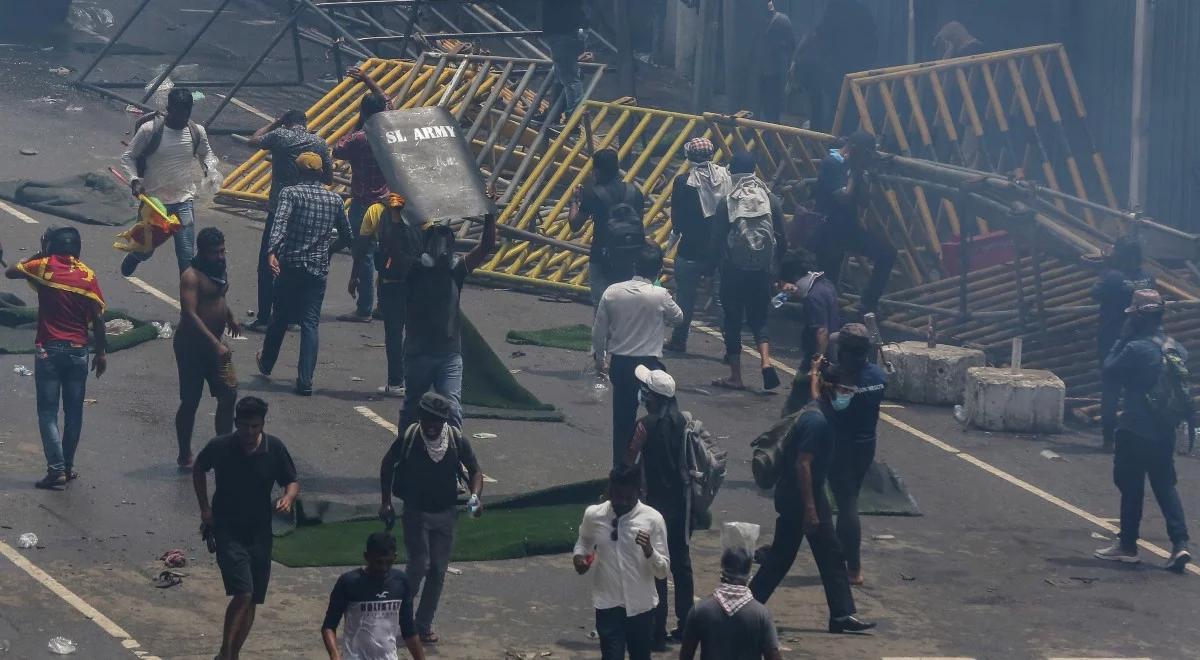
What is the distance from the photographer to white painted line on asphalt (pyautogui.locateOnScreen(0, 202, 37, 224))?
18531 millimetres

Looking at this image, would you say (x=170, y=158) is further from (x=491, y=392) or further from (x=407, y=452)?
(x=407, y=452)

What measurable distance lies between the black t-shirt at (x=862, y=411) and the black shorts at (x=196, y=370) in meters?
4.03

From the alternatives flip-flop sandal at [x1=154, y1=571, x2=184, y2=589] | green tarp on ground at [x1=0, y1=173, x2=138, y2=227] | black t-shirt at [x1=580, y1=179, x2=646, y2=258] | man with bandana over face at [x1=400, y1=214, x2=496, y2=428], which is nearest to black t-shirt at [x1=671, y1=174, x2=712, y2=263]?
black t-shirt at [x1=580, y1=179, x2=646, y2=258]

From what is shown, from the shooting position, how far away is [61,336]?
1181cm

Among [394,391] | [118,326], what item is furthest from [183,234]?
[394,391]

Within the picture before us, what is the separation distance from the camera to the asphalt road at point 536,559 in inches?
408

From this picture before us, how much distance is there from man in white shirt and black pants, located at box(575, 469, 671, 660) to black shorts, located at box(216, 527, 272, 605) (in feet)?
5.26

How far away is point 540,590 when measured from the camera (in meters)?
11.2

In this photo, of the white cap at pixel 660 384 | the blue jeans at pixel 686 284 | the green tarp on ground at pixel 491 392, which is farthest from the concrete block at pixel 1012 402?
the white cap at pixel 660 384

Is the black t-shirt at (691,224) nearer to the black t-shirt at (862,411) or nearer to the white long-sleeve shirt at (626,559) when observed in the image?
the black t-shirt at (862,411)

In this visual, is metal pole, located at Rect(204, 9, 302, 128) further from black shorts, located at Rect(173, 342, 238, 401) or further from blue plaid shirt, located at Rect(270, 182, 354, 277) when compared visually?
black shorts, located at Rect(173, 342, 238, 401)

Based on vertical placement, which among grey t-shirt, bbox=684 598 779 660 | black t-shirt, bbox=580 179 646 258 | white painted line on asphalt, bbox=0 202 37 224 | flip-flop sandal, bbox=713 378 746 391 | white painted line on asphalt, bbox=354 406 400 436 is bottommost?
white painted line on asphalt, bbox=354 406 400 436

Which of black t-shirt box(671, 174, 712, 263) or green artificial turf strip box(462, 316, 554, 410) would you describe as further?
black t-shirt box(671, 174, 712, 263)

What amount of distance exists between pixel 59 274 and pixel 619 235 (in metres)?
5.26
